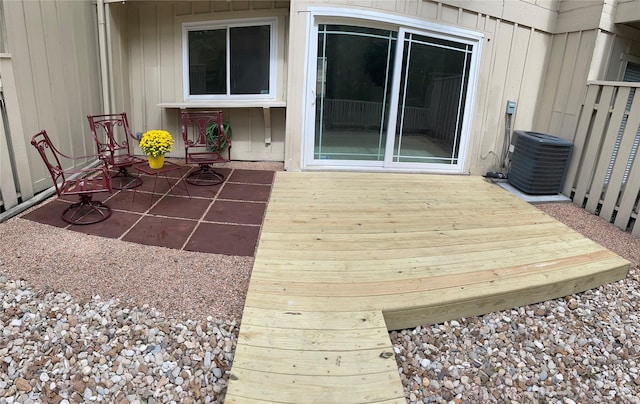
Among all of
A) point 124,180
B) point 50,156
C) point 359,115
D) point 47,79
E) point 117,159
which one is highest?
point 47,79

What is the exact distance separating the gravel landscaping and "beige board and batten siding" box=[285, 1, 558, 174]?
2.61 meters

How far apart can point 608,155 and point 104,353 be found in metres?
4.84

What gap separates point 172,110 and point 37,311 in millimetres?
3717

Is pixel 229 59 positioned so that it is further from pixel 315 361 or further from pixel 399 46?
pixel 315 361

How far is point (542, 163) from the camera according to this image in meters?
4.47

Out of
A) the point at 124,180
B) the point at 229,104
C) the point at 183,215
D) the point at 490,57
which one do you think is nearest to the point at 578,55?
the point at 490,57

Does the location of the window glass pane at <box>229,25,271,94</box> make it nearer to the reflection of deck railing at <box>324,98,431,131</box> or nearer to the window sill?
the window sill

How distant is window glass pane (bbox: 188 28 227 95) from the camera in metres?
5.05

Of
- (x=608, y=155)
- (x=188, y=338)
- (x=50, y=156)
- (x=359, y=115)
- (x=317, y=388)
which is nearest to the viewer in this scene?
(x=317, y=388)

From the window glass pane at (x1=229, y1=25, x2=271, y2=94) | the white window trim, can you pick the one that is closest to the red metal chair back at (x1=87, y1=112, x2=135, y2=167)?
the window glass pane at (x1=229, y1=25, x2=271, y2=94)

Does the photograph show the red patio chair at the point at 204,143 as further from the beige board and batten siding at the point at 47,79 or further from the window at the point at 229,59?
the beige board and batten siding at the point at 47,79

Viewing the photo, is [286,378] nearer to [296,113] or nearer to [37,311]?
[37,311]

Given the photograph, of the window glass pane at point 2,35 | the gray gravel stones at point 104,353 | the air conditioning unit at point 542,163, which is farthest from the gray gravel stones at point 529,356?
the window glass pane at point 2,35

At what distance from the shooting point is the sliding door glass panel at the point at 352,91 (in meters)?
4.42
